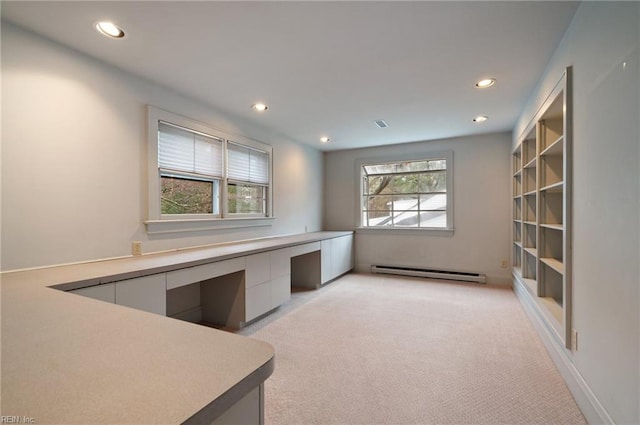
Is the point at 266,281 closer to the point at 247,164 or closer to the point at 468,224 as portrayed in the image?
the point at 247,164

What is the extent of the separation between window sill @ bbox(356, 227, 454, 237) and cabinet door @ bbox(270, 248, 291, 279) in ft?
7.70

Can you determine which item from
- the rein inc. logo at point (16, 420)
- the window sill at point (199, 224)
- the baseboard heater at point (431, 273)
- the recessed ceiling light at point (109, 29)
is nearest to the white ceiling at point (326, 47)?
the recessed ceiling light at point (109, 29)

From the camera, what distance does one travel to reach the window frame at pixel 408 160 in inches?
192

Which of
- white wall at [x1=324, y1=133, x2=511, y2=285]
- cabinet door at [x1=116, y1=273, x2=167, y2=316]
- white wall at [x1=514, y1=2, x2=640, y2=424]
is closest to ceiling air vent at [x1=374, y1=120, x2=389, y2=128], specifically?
white wall at [x1=324, y1=133, x2=511, y2=285]

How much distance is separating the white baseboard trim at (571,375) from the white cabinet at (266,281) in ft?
8.22

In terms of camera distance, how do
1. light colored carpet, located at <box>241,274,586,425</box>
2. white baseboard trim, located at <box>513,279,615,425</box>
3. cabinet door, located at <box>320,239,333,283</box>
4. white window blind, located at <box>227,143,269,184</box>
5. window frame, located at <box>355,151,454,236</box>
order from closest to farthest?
white baseboard trim, located at <box>513,279,615,425</box> < light colored carpet, located at <box>241,274,586,425</box> < white window blind, located at <box>227,143,269,184</box> < cabinet door, located at <box>320,239,333,283</box> < window frame, located at <box>355,151,454,236</box>

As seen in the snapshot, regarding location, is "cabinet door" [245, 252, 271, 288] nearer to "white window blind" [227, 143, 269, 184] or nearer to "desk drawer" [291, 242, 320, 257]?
"desk drawer" [291, 242, 320, 257]

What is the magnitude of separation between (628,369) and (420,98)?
268cm

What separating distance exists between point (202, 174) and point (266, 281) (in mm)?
1352

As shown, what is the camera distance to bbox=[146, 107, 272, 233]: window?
2.75m

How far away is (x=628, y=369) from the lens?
A: 1.26 m

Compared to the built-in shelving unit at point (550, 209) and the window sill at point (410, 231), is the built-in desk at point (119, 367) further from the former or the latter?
the window sill at point (410, 231)

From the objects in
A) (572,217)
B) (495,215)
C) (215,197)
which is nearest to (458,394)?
(572,217)

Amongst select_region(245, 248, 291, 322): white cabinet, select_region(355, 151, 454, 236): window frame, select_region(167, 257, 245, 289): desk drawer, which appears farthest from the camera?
select_region(355, 151, 454, 236): window frame
